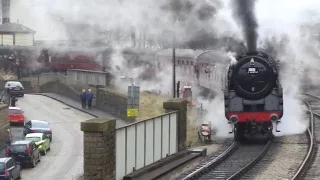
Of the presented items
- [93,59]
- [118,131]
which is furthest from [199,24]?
[118,131]

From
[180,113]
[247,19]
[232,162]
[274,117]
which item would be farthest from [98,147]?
[247,19]

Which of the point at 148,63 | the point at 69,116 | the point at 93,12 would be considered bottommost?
the point at 69,116

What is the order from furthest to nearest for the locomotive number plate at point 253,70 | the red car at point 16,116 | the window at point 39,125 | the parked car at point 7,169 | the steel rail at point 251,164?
the red car at point 16,116
the window at point 39,125
the locomotive number plate at point 253,70
the parked car at point 7,169
the steel rail at point 251,164

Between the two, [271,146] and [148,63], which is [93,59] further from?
[271,146]

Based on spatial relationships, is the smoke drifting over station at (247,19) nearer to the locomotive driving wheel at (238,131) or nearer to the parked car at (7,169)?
the locomotive driving wheel at (238,131)

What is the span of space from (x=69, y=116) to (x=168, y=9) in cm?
1258

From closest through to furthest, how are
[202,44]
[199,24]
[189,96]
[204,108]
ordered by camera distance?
[204,108], [189,96], [199,24], [202,44]

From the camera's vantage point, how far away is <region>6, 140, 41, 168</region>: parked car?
2309cm

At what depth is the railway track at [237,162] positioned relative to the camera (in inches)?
671

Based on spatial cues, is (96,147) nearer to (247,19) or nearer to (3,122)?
(247,19)

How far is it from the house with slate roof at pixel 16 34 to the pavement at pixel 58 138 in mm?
20187

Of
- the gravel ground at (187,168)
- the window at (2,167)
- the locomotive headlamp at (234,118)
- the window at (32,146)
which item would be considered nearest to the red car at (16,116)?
the window at (32,146)

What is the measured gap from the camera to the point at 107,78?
143ft

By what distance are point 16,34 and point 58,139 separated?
1563 inches
